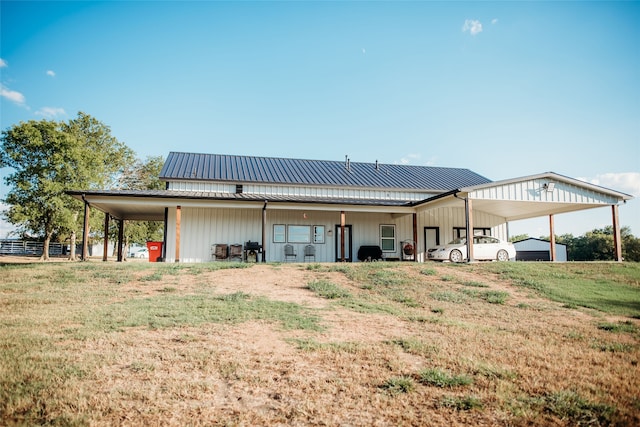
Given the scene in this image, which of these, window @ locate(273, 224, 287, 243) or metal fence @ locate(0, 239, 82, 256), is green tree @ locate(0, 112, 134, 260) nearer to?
metal fence @ locate(0, 239, 82, 256)

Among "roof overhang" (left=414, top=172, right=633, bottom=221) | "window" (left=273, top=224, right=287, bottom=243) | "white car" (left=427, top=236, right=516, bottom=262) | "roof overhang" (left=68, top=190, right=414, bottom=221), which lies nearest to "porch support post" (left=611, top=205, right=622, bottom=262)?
"roof overhang" (left=414, top=172, right=633, bottom=221)

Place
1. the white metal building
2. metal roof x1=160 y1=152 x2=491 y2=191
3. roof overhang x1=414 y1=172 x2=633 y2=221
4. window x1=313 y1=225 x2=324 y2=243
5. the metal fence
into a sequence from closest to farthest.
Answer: roof overhang x1=414 y1=172 x2=633 y2=221
the white metal building
window x1=313 y1=225 x2=324 y2=243
metal roof x1=160 y1=152 x2=491 y2=191
the metal fence

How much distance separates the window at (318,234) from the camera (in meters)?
21.5

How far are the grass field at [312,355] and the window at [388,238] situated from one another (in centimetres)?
1105

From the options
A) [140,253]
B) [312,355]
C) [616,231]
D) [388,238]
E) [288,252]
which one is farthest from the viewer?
[140,253]

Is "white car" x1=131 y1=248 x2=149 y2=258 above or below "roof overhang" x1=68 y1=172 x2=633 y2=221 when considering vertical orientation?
below

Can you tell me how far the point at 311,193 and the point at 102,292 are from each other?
13.8 metres

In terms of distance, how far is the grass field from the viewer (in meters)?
3.92

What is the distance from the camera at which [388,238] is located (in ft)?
74.0

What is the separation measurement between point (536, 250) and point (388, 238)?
18758 millimetres

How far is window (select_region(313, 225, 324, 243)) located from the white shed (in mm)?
20725

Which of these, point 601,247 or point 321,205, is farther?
point 601,247

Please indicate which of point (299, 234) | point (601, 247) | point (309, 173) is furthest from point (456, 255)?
point (601, 247)

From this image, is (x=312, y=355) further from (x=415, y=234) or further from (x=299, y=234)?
(x=415, y=234)
